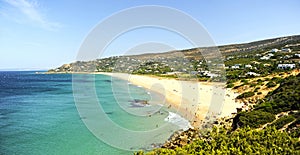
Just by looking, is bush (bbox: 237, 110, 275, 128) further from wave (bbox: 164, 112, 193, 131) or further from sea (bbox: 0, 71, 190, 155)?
wave (bbox: 164, 112, 193, 131)

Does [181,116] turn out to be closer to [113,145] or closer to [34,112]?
[113,145]

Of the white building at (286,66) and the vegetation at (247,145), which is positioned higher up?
the white building at (286,66)

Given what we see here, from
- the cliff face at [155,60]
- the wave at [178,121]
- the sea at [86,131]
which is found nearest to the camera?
the sea at [86,131]

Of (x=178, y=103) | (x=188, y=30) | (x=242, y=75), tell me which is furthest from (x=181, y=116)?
(x=242, y=75)

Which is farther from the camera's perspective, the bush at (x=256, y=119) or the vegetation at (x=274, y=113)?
the bush at (x=256, y=119)

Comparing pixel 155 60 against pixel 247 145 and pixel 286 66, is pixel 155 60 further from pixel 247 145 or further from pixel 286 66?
pixel 247 145

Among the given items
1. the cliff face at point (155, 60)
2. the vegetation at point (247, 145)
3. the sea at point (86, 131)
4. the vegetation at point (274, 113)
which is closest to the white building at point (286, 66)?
the cliff face at point (155, 60)

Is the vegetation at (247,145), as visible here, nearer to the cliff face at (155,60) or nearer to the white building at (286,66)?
the cliff face at (155,60)

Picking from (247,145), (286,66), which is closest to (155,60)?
(286,66)
